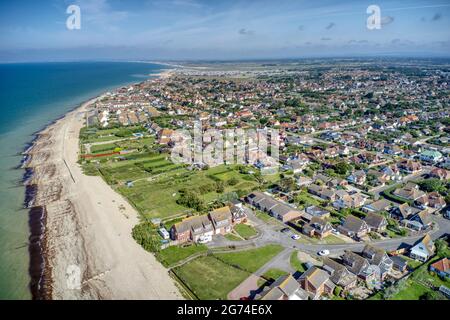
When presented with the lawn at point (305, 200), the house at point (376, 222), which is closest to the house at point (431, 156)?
the lawn at point (305, 200)

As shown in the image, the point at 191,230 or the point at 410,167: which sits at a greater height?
the point at 410,167

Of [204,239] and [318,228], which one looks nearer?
[204,239]

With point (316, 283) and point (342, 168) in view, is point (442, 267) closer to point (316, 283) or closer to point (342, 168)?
point (316, 283)

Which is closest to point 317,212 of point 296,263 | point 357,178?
point 296,263

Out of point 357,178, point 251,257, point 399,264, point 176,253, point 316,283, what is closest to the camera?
point 316,283

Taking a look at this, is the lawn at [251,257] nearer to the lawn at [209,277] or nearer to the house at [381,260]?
the lawn at [209,277]
